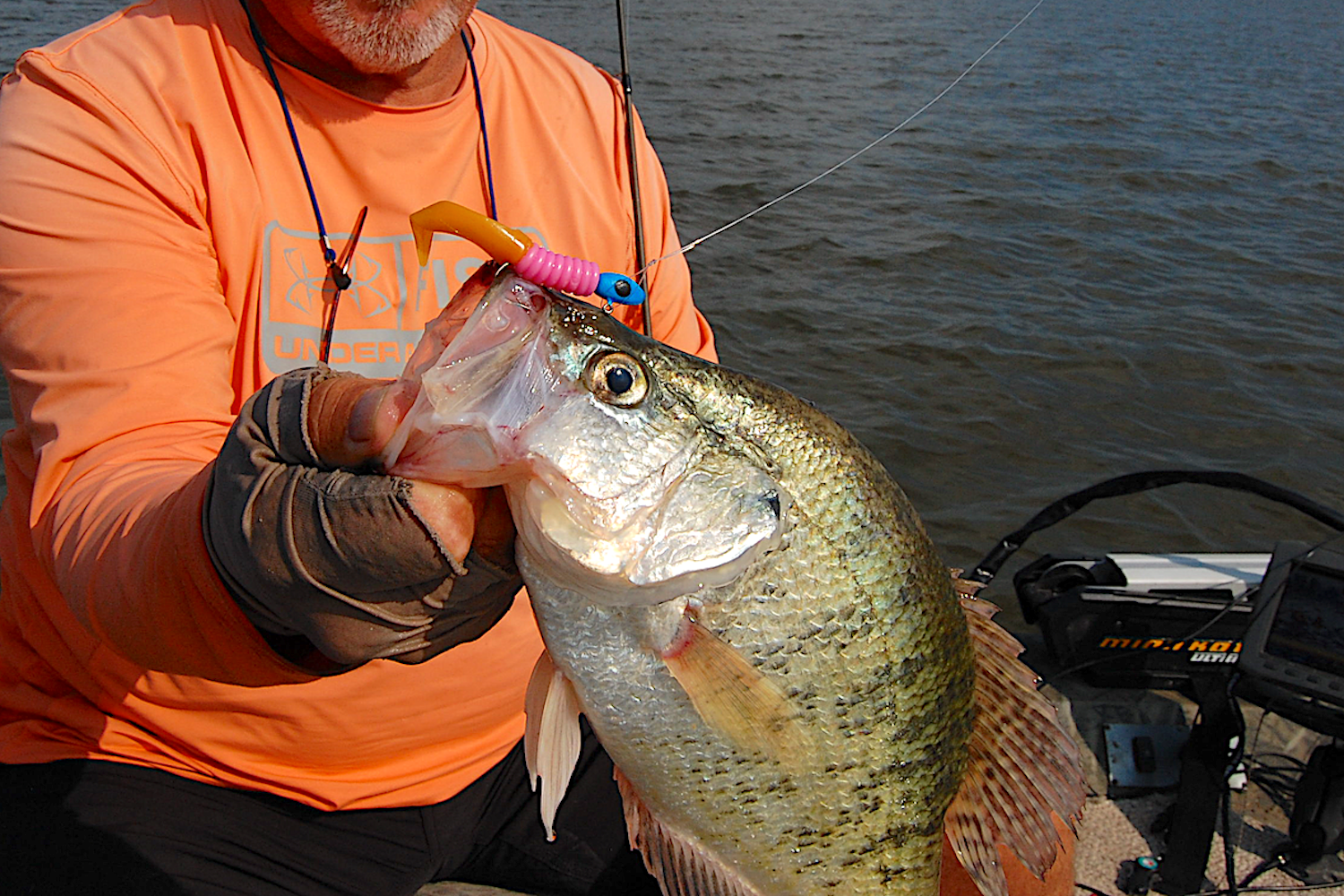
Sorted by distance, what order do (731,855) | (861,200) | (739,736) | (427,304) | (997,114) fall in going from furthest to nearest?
(997,114)
(861,200)
(427,304)
(731,855)
(739,736)

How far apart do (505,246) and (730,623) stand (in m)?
0.62

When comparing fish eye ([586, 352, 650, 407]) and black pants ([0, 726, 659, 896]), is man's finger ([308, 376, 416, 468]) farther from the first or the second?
black pants ([0, 726, 659, 896])

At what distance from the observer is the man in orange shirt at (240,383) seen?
5.38ft

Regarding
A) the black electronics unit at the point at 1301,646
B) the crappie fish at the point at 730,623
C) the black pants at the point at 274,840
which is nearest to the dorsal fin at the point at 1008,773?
the crappie fish at the point at 730,623

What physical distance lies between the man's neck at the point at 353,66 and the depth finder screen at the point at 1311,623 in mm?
2773

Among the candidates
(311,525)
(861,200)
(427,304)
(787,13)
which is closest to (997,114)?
(861,200)

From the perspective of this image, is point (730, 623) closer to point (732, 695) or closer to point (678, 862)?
point (732, 695)

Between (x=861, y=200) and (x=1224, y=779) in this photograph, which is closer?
(x=1224, y=779)

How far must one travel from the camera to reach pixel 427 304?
2.21 m

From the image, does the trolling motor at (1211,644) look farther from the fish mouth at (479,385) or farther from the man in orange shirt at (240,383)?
the fish mouth at (479,385)

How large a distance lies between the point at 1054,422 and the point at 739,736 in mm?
6206

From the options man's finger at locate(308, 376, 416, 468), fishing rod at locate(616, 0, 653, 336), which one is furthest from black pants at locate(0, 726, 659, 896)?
man's finger at locate(308, 376, 416, 468)

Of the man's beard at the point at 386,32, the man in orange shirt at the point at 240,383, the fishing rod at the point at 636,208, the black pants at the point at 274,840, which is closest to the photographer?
the man in orange shirt at the point at 240,383

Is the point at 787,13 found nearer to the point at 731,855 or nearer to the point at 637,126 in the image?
the point at 637,126
